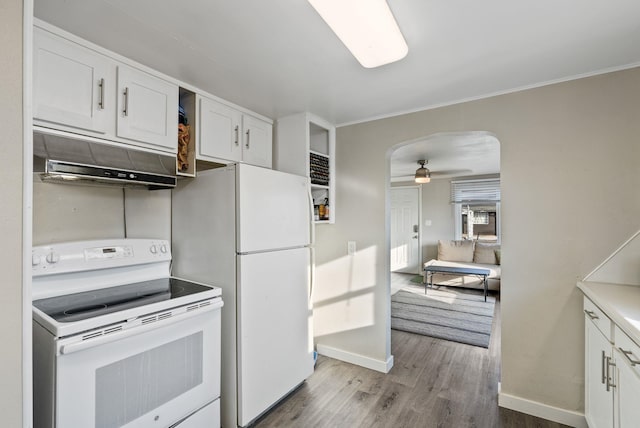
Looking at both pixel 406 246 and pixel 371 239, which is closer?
pixel 371 239

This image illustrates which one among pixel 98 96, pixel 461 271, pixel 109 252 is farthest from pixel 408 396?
pixel 461 271

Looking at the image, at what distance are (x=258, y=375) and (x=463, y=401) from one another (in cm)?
148

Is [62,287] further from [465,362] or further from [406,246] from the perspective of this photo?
[406,246]

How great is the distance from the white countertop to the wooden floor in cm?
94

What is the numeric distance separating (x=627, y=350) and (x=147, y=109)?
2559 mm

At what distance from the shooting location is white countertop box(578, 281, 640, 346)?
3.71 feet

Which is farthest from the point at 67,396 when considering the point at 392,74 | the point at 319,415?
the point at 392,74

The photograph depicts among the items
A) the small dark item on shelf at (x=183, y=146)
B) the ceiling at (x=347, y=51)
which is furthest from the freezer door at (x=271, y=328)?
the ceiling at (x=347, y=51)

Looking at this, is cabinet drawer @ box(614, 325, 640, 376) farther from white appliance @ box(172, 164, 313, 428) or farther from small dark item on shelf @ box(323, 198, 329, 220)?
small dark item on shelf @ box(323, 198, 329, 220)

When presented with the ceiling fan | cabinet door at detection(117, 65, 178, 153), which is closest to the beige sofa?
the ceiling fan

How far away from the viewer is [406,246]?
6539mm

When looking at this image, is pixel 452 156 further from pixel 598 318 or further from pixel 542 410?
pixel 542 410

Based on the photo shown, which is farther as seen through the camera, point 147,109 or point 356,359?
point 356,359

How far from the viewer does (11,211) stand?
87cm
